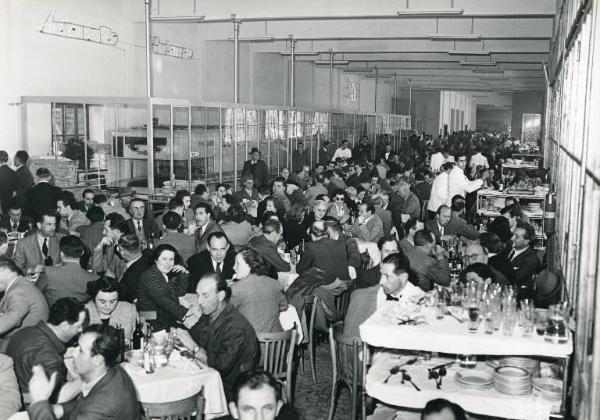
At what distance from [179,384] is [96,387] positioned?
82 centimetres

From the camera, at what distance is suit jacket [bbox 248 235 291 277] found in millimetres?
6852

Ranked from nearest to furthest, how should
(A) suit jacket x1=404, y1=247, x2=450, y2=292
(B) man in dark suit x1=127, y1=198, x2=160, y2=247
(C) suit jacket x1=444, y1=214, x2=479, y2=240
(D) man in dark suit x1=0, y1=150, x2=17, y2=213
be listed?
1. (A) suit jacket x1=404, y1=247, x2=450, y2=292
2. (B) man in dark suit x1=127, y1=198, x2=160, y2=247
3. (C) suit jacket x1=444, y1=214, x2=479, y2=240
4. (D) man in dark suit x1=0, y1=150, x2=17, y2=213

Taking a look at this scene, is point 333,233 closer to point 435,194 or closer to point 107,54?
point 435,194

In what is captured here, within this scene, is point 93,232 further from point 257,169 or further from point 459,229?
point 257,169

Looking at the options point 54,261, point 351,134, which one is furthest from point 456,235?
point 351,134

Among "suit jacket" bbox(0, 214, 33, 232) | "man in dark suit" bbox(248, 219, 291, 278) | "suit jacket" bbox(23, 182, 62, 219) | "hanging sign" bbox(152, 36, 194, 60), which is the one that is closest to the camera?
"man in dark suit" bbox(248, 219, 291, 278)

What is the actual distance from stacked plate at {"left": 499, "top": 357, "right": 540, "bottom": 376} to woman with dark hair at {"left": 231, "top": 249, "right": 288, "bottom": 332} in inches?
66.4

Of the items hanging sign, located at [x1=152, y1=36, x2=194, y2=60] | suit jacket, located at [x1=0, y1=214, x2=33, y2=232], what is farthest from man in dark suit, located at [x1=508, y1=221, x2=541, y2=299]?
hanging sign, located at [x1=152, y1=36, x2=194, y2=60]

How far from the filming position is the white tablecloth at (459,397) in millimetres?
4012

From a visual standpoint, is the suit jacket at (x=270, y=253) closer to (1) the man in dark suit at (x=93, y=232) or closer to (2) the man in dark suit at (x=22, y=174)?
(1) the man in dark suit at (x=93, y=232)

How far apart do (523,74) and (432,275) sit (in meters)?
20.6

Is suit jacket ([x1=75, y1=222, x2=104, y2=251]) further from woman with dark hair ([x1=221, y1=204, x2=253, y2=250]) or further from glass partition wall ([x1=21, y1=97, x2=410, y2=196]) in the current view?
glass partition wall ([x1=21, y1=97, x2=410, y2=196])

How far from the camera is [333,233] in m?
7.13

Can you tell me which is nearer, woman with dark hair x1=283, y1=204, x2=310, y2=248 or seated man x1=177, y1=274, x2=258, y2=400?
seated man x1=177, y1=274, x2=258, y2=400
